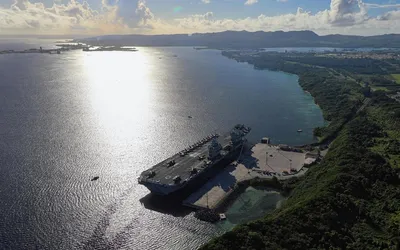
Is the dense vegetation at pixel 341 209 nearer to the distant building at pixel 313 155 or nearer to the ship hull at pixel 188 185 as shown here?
the distant building at pixel 313 155

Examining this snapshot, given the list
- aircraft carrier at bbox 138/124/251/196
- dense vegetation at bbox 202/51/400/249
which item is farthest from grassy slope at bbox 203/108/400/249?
aircraft carrier at bbox 138/124/251/196

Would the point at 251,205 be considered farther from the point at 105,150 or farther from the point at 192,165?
the point at 105,150

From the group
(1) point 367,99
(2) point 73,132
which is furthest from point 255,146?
(1) point 367,99

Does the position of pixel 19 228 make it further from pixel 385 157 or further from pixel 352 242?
pixel 385 157

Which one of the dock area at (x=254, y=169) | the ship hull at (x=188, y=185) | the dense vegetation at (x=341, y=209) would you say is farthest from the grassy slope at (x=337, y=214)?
the ship hull at (x=188, y=185)

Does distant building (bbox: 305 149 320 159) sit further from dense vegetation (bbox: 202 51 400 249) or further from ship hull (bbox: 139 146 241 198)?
ship hull (bbox: 139 146 241 198)

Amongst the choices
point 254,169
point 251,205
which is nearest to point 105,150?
point 254,169
